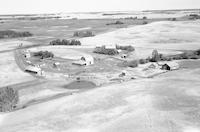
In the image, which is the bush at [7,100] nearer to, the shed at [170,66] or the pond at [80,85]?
the pond at [80,85]

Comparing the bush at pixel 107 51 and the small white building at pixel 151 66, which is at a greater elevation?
the bush at pixel 107 51

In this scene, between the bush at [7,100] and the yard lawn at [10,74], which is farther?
the yard lawn at [10,74]

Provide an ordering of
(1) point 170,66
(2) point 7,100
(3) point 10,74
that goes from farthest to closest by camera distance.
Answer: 1. (3) point 10,74
2. (1) point 170,66
3. (2) point 7,100

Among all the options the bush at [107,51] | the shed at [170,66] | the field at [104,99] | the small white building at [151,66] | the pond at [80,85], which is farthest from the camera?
the bush at [107,51]

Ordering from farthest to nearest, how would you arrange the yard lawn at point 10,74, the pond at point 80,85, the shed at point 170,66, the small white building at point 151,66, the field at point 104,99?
the small white building at point 151,66, the shed at point 170,66, the yard lawn at point 10,74, the pond at point 80,85, the field at point 104,99

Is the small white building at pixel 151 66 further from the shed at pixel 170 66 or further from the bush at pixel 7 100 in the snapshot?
the bush at pixel 7 100

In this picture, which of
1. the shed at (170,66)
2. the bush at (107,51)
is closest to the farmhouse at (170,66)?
the shed at (170,66)

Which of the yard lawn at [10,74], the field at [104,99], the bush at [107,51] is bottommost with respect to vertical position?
the field at [104,99]

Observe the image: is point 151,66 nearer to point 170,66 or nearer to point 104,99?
point 170,66

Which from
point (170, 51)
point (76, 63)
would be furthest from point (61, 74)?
point (170, 51)

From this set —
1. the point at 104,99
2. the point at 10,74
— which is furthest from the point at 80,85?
the point at 10,74

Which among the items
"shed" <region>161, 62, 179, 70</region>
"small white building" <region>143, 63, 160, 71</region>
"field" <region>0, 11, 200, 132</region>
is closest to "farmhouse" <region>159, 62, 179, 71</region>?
"shed" <region>161, 62, 179, 70</region>
